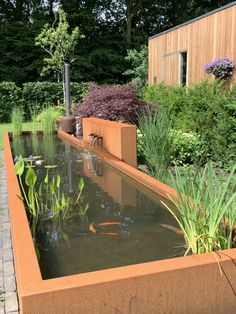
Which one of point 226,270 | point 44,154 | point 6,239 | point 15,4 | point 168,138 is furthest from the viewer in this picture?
point 15,4

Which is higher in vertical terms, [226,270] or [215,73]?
[215,73]

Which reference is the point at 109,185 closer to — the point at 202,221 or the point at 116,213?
the point at 116,213

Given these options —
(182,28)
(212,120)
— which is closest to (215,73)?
(182,28)

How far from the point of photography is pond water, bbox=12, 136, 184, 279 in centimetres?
249

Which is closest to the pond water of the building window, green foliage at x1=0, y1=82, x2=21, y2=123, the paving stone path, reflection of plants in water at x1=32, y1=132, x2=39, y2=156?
the paving stone path

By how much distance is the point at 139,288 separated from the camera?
5.87ft

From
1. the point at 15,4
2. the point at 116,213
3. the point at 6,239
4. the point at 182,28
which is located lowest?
the point at 6,239

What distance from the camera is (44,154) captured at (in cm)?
670

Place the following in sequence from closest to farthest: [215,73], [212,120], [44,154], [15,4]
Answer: [212,120], [44,154], [215,73], [15,4]

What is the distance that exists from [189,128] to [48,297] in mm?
5818

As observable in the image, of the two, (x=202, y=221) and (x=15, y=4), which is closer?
(x=202, y=221)

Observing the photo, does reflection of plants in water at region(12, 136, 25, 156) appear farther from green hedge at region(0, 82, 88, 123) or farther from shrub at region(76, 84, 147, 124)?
green hedge at region(0, 82, 88, 123)

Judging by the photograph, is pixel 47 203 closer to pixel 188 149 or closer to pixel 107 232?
pixel 107 232

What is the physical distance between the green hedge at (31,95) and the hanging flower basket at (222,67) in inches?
293
